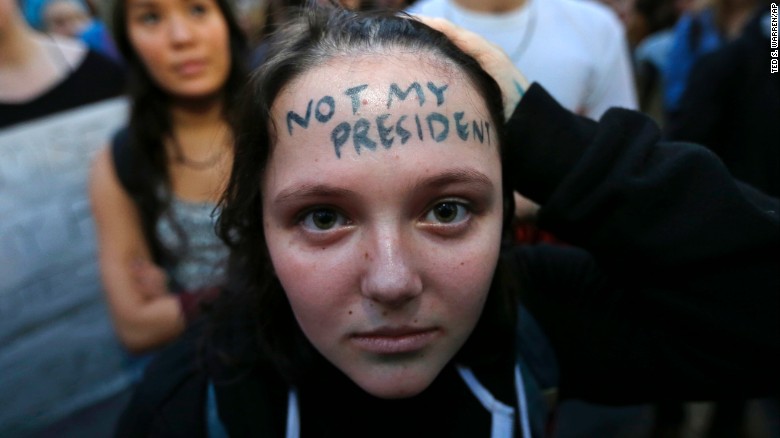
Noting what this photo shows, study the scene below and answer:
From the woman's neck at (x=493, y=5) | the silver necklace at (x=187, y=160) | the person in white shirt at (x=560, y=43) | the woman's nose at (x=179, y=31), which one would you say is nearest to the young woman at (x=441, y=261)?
the silver necklace at (x=187, y=160)

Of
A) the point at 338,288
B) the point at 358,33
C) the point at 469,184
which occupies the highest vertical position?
the point at 358,33

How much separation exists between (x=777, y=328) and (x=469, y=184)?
655mm

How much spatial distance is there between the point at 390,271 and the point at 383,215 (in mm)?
85

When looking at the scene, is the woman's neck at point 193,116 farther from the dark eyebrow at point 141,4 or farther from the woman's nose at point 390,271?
the woman's nose at point 390,271

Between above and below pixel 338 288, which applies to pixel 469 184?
above

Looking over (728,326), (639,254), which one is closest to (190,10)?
(639,254)

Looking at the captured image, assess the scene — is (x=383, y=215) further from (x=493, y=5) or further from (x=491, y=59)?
(x=493, y=5)

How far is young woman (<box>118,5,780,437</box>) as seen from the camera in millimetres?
1055

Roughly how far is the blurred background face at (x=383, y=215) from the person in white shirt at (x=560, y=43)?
127 centimetres

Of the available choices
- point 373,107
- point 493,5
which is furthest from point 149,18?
point 373,107

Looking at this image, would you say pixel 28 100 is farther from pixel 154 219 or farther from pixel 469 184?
pixel 469 184

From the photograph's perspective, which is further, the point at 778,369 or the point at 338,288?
the point at 778,369

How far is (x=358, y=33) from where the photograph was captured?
1156 mm

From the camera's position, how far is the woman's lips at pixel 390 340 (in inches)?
41.8
